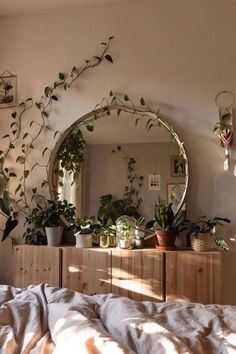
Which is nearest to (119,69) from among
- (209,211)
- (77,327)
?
(209,211)

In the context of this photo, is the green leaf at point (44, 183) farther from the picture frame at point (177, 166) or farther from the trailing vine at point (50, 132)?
the picture frame at point (177, 166)

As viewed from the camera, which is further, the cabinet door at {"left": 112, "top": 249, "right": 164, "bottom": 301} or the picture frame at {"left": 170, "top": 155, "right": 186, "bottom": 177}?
the picture frame at {"left": 170, "top": 155, "right": 186, "bottom": 177}

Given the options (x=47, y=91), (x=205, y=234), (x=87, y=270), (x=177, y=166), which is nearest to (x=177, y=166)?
(x=177, y=166)

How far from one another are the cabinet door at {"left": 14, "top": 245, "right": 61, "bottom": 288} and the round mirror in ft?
1.17

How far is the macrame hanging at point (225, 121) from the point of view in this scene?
7.14 feet

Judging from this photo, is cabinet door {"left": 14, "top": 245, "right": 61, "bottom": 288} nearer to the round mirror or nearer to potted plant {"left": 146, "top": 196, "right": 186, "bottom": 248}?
the round mirror

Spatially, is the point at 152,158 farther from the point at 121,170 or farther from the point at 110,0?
the point at 110,0

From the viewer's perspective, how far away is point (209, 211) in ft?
7.40

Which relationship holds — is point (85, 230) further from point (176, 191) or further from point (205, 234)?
point (205, 234)

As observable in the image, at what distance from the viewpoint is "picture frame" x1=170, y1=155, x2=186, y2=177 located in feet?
7.48

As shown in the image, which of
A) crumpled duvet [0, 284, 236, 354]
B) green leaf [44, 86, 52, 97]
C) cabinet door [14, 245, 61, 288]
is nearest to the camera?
crumpled duvet [0, 284, 236, 354]

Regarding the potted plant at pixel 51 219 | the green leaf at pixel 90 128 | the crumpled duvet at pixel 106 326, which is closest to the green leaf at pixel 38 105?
the green leaf at pixel 90 128

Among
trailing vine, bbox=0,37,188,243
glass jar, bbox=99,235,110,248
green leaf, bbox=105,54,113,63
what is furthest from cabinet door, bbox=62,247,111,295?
green leaf, bbox=105,54,113,63

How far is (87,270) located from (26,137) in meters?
1.14
